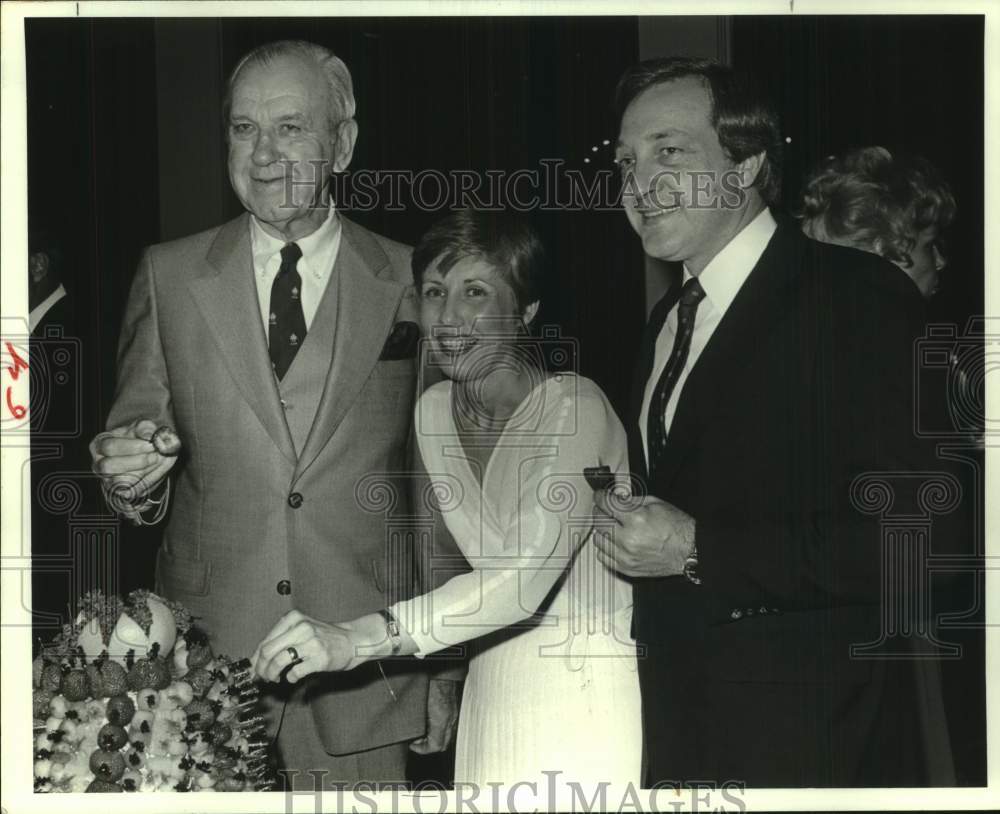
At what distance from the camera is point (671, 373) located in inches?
130

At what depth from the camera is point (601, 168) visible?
337cm

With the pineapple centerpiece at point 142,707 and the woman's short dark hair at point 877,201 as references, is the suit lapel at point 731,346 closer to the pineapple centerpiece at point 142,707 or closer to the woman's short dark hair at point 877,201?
the woman's short dark hair at point 877,201

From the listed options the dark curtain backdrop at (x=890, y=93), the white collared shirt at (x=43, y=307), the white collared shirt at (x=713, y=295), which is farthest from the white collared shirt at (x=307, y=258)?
the dark curtain backdrop at (x=890, y=93)

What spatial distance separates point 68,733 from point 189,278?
122cm

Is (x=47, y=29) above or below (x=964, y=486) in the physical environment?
above

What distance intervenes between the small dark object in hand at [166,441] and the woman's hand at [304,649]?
54 cm

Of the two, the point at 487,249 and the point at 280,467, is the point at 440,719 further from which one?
the point at 487,249

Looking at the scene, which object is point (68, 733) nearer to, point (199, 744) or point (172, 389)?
point (199, 744)

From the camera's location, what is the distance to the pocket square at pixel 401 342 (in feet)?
11.0

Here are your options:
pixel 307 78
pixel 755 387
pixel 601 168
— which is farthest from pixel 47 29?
pixel 755 387

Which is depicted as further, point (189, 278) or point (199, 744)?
point (189, 278)

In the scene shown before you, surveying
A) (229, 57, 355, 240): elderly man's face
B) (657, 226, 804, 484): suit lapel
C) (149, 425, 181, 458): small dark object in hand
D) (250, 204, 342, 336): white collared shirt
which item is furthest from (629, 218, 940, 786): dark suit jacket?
(149, 425, 181, 458): small dark object in hand

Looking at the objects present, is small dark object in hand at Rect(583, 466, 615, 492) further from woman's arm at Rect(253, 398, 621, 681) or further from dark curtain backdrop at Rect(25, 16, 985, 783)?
dark curtain backdrop at Rect(25, 16, 985, 783)

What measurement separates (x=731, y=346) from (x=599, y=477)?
0.48 m
